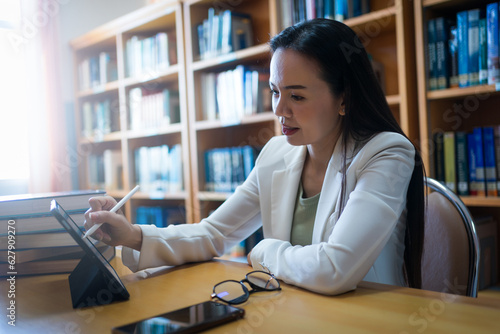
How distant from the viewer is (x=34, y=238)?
39.2 inches

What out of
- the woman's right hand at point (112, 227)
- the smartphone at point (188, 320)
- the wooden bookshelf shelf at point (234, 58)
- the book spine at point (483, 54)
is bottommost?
the smartphone at point (188, 320)

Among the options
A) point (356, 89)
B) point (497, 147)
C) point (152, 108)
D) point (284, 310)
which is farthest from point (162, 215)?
point (284, 310)

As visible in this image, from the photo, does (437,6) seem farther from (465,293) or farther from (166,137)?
(166,137)

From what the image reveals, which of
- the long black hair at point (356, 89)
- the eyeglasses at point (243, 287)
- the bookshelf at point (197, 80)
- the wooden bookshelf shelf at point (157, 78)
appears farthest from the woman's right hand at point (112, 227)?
the wooden bookshelf shelf at point (157, 78)

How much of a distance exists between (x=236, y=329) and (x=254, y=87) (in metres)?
1.96

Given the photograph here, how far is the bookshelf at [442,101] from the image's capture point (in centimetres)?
176

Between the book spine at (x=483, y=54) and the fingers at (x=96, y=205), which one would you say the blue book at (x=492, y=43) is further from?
the fingers at (x=96, y=205)

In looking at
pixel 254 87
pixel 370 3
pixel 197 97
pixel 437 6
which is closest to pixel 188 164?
pixel 197 97

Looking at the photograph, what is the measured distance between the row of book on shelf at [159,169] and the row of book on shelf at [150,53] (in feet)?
1.72

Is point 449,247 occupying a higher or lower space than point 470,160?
lower

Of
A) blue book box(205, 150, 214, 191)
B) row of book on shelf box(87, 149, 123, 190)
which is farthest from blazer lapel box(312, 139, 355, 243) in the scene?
row of book on shelf box(87, 149, 123, 190)

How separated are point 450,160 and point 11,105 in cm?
303

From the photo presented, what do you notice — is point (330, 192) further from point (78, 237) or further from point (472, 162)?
point (472, 162)

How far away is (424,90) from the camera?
183 centimetres
